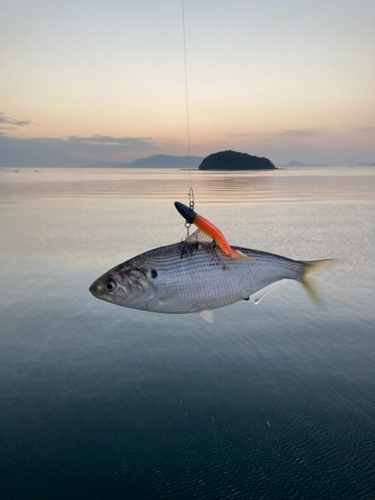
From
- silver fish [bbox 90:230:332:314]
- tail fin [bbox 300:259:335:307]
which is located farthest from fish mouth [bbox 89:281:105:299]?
tail fin [bbox 300:259:335:307]

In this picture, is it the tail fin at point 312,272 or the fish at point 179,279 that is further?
the tail fin at point 312,272

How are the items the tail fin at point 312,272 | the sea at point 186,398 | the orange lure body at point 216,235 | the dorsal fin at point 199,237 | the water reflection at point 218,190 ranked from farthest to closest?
the water reflection at point 218,190 → the sea at point 186,398 → the tail fin at point 312,272 → the dorsal fin at point 199,237 → the orange lure body at point 216,235

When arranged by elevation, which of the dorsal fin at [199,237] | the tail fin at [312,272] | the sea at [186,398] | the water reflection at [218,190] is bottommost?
the sea at [186,398]

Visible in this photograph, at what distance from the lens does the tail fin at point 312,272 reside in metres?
3.09

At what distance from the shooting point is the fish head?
2.74 m

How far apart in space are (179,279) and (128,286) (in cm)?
36

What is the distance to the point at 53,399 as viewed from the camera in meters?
10.7

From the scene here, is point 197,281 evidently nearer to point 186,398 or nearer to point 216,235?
point 216,235

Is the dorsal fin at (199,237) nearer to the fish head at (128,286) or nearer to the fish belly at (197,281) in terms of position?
the fish belly at (197,281)

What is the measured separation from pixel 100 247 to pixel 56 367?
13.7 m

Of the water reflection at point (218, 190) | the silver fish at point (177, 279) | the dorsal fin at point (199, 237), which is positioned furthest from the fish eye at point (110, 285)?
the water reflection at point (218, 190)

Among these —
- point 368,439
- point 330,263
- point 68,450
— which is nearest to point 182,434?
point 68,450

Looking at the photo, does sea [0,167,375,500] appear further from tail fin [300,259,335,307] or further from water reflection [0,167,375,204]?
water reflection [0,167,375,204]

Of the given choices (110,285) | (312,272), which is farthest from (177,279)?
(312,272)
